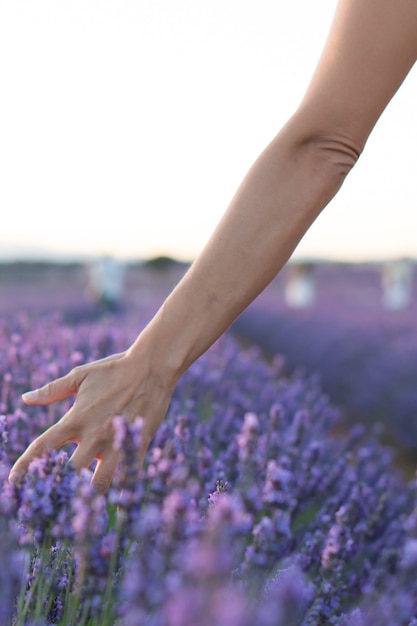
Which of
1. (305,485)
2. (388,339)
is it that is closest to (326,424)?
(305,485)

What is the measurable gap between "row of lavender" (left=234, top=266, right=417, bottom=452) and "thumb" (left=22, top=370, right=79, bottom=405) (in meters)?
4.50

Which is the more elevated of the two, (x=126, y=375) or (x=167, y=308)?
(x=167, y=308)

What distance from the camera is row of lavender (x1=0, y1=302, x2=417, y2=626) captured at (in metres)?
0.78

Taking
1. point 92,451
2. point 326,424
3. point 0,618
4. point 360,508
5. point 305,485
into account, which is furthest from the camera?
point 326,424

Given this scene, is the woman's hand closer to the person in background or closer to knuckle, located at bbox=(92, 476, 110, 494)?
knuckle, located at bbox=(92, 476, 110, 494)

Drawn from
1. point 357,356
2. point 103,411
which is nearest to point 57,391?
point 103,411

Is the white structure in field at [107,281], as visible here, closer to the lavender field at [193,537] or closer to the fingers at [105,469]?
the lavender field at [193,537]

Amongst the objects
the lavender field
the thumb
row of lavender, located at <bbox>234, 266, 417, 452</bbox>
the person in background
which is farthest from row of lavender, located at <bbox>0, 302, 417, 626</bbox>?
the person in background

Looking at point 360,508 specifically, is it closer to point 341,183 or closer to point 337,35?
point 341,183

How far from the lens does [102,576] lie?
1.14 meters

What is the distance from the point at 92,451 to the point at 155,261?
179 feet

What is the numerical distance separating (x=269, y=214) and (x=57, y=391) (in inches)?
21.4

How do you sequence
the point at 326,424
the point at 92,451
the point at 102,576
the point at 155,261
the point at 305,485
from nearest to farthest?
the point at 102,576 < the point at 92,451 < the point at 305,485 < the point at 326,424 < the point at 155,261

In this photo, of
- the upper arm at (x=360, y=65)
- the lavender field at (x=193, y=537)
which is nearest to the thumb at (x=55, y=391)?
the lavender field at (x=193, y=537)
